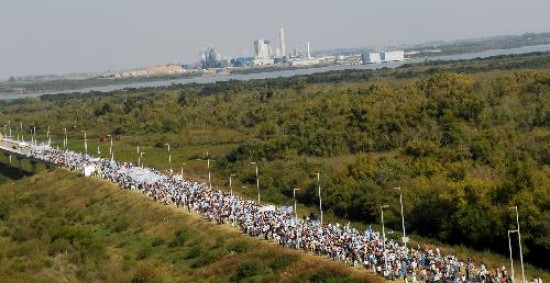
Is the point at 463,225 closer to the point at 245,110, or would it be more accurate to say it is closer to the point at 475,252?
the point at 475,252

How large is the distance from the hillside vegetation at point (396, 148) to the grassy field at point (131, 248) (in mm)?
11721

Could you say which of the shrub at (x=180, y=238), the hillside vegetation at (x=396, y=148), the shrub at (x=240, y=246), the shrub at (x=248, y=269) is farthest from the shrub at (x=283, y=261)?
the hillside vegetation at (x=396, y=148)

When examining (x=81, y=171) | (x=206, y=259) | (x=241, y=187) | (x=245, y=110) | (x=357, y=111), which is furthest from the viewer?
(x=245, y=110)

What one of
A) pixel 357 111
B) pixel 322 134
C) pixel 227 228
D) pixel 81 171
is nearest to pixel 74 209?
pixel 81 171

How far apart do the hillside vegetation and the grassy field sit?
461 inches

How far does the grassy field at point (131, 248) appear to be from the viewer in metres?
38.6

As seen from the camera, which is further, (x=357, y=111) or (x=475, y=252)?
(x=357, y=111)

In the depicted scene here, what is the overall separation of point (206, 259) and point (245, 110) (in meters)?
90.5

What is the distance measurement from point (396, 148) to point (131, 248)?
37387 millimetres

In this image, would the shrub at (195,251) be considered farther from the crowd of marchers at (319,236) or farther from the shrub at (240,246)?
the crowd of marchers at (319,236)

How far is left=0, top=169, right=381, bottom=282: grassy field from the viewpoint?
38.6m

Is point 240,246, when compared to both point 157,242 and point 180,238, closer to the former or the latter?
point 180,238

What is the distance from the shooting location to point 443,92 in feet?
317

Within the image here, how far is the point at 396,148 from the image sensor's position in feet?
263
